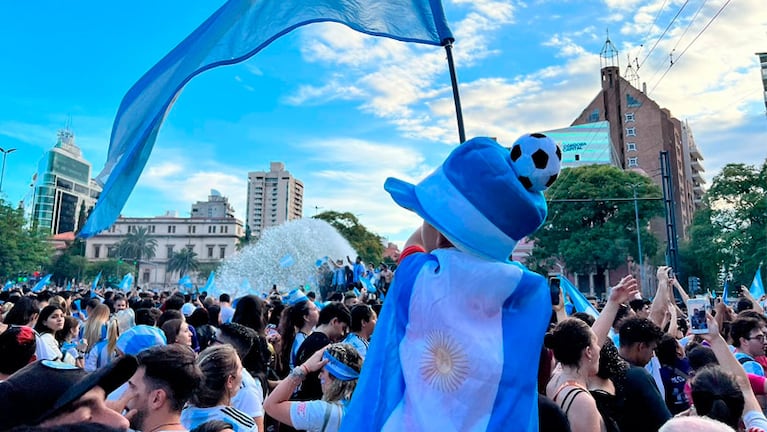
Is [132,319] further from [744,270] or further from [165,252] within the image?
[165,252]

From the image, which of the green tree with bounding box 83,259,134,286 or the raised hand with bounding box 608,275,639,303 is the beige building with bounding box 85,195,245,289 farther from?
the raised hand with bounding box 608,275,639,303

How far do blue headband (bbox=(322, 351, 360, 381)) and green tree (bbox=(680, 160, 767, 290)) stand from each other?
145ft

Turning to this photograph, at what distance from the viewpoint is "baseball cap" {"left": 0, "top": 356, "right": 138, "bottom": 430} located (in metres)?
1.68

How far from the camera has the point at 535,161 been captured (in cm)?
234

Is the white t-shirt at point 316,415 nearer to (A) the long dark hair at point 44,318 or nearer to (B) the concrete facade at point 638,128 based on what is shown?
(A) the long dark hair at point 44,318

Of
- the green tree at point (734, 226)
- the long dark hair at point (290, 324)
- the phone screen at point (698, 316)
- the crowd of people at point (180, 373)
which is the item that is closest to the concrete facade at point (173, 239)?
the green tree at point (734, 226)

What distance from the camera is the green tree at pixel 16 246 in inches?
1907

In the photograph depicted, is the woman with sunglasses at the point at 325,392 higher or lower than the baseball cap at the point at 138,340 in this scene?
lower

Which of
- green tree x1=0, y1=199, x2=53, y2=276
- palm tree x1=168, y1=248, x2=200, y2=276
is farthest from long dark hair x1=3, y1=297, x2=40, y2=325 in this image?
palm tree x1=168, y1=248, x2=200, y2=276

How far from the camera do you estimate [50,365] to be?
71.7 inches

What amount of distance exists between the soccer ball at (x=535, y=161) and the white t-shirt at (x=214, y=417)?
2.11m

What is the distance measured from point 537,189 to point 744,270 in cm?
4608

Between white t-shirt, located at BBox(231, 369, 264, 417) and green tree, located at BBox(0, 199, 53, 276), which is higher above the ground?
green tree, located at BBox(0, 199, 53, 276)

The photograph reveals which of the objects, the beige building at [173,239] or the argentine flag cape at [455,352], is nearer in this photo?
the argentine flag cape at [455,352]
